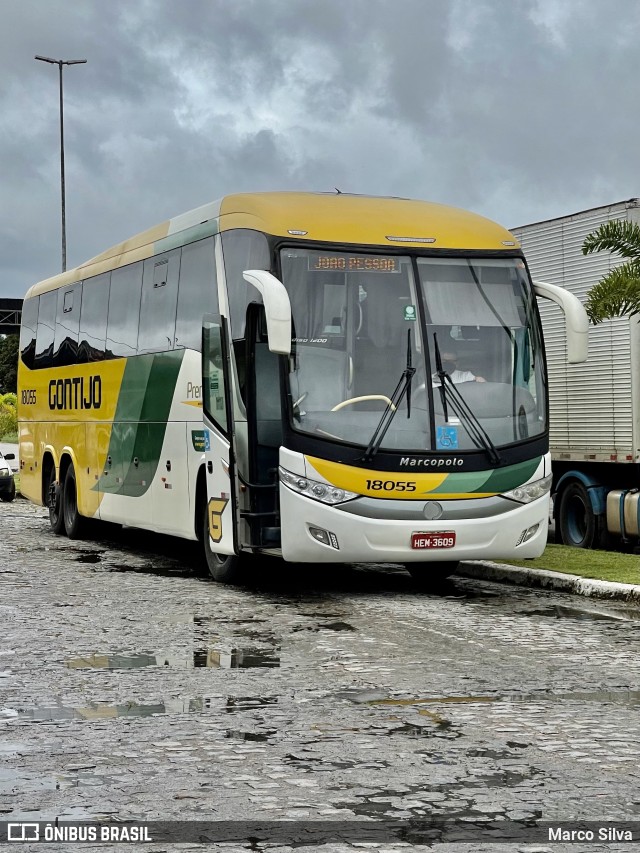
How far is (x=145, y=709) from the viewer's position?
788 cm

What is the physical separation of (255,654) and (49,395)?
13085 millimetres

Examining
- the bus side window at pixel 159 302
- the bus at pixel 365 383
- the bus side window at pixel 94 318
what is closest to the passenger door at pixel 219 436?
the bus at pixel 365 383

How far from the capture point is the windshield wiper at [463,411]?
13.1 metres

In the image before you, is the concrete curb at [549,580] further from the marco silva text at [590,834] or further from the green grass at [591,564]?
the marco silva text at [590,834]

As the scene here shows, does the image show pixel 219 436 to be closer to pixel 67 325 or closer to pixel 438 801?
pixel 67 325

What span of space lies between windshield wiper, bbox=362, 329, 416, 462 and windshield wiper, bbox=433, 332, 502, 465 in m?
0.28

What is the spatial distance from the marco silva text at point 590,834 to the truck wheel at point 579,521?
1331 centimetres

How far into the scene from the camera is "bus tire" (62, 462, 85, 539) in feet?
68.1

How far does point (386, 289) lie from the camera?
1323cm

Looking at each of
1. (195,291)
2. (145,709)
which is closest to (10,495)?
(195,291)

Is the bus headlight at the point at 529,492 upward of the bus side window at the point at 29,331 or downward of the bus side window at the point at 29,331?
downward

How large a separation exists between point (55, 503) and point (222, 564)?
25.4ft

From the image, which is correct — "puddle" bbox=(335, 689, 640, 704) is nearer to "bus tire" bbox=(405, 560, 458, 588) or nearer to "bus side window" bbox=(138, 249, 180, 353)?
"bus tire" bbox=(405, 560, 458, 588)

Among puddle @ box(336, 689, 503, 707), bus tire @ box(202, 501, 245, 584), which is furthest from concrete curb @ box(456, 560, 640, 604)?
puddle @ box(336, 689, 503, 707)
